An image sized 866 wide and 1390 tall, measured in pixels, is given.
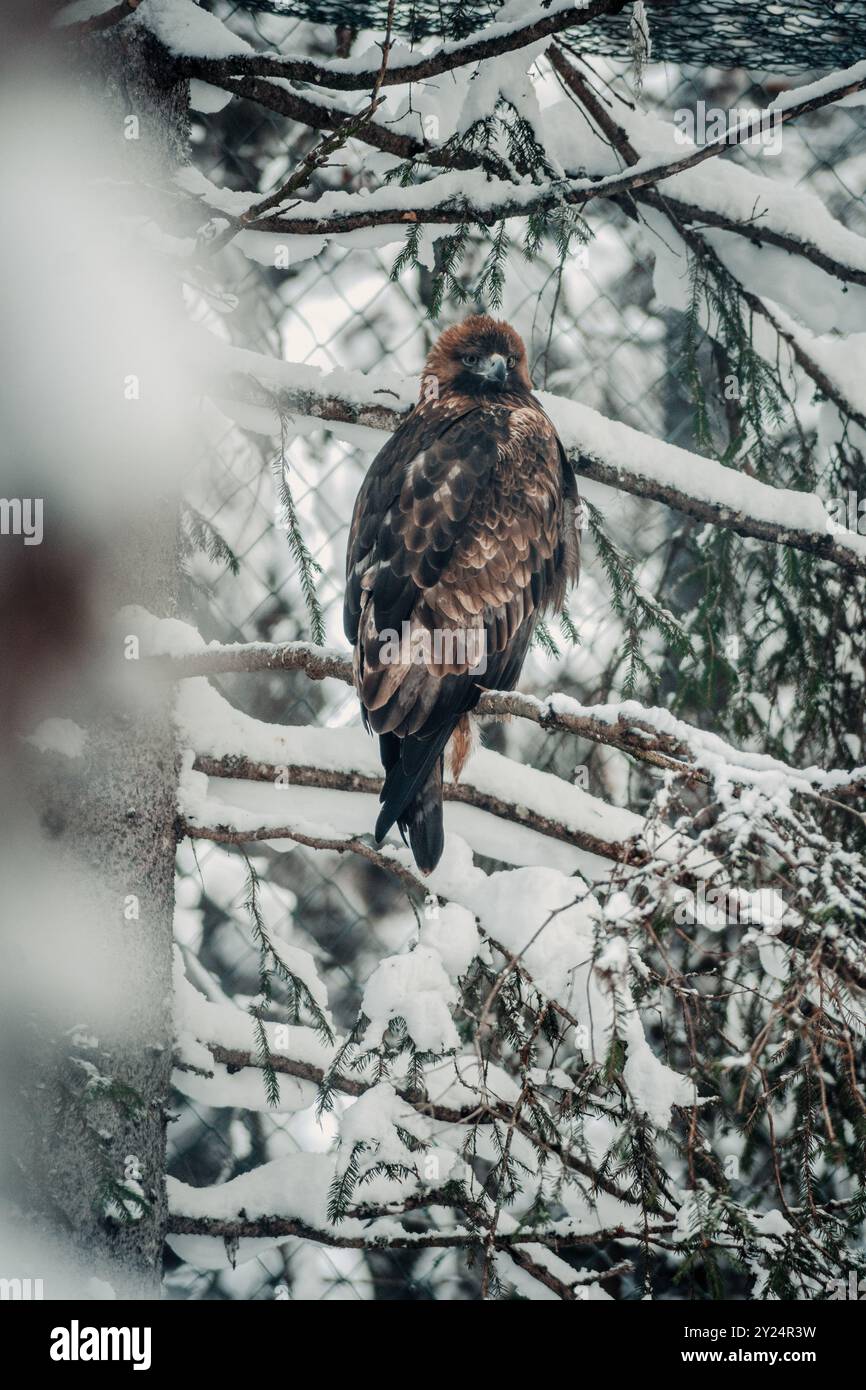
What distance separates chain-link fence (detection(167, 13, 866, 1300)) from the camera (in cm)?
334

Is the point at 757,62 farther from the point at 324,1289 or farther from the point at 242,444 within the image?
Result: the point at 324,1289

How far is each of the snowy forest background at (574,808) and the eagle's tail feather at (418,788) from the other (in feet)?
0.28

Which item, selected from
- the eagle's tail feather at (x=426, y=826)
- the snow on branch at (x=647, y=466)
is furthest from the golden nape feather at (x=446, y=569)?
the snow on branch at (x=647, y=466)

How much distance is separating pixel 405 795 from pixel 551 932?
326mm

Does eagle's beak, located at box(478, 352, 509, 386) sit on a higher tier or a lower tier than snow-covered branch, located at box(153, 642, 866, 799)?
higher

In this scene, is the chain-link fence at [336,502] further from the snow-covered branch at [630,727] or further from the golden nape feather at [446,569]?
the snow-covered branch at [630,727]

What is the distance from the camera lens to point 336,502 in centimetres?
367

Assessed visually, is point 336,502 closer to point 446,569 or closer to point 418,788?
point 446,569

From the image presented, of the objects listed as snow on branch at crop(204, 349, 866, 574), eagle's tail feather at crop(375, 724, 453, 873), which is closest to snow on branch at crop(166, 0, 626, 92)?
snow on branch at crop(204, 349, 866, 574)

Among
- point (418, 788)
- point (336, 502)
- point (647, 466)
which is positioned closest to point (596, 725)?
point (418, 788)

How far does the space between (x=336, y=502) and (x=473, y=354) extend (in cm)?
110

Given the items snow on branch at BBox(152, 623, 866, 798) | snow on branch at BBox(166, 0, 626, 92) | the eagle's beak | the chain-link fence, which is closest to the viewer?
snow on branch at BBox(152, 623, 866, 798)

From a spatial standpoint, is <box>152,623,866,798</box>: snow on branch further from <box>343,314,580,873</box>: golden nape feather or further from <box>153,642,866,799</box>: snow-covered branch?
<box>343,314,580,873</box>: golden nape feather

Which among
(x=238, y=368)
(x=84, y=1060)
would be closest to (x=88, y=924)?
(x=84, y=1060)
